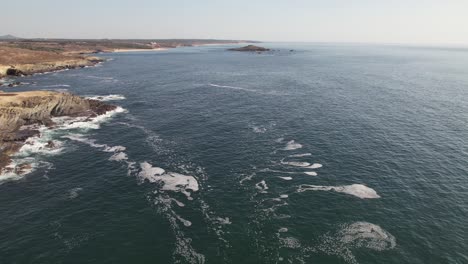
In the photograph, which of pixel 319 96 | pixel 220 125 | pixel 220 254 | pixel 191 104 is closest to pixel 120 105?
pixel 191 104

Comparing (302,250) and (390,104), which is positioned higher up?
(390,104)

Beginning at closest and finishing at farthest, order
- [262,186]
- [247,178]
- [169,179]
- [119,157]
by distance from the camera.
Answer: [262,186]
[169,179]
[247,178]
[119,157]

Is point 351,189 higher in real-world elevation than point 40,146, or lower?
lower

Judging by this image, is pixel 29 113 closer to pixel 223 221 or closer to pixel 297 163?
pixel 223 221

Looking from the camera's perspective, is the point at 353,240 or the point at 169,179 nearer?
the point at 353,240

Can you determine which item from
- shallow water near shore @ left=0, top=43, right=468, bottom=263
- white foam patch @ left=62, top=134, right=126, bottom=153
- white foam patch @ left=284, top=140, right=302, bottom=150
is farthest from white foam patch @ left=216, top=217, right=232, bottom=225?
white foam patch @ left=62, top=134, right=126, bottom=153

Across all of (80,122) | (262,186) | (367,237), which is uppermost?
(80,122)

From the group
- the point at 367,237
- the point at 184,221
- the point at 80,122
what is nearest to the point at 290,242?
the point at 367,237

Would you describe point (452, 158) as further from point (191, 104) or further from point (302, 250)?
point (191, 104)
